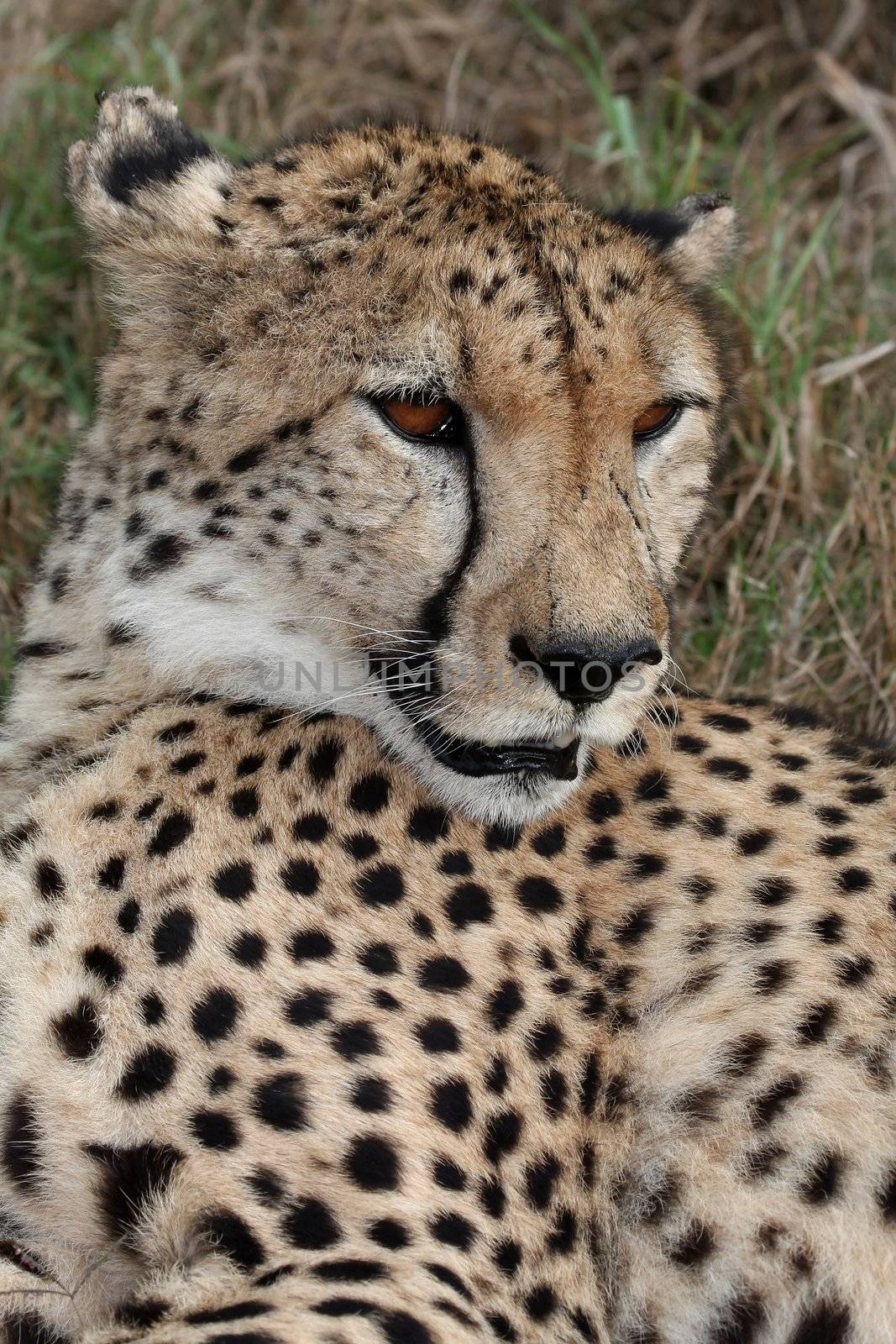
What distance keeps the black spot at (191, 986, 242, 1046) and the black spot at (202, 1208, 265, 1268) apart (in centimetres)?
19

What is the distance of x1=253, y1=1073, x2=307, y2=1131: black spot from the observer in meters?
1.92

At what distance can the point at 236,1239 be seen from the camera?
74.1 inches

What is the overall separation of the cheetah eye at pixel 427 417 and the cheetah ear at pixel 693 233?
2.19 feet

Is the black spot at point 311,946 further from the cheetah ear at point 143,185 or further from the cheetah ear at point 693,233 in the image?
the cheetah ear at point 693,233

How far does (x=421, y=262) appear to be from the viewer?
83.7 inches

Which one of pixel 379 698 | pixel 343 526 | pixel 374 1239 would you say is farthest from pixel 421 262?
pixel 374 1239

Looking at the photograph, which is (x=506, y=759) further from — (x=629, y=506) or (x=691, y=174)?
(x=691, y=174)

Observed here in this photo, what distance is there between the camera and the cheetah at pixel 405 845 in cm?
195

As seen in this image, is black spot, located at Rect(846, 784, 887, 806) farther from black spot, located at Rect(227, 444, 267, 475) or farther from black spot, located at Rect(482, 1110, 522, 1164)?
black spot, located at Rect(227, 444, 267, 475)

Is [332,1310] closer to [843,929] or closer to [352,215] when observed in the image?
[843,929]

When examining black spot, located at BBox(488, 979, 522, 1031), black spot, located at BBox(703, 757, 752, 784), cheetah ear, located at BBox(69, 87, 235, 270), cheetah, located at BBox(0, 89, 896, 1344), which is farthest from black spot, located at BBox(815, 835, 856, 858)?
cheetah ear, located at BBox(69, 87, 235, 270)

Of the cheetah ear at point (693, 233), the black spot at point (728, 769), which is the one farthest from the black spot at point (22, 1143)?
the cheetah ear at point (693, 233)

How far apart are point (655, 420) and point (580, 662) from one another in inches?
18.0

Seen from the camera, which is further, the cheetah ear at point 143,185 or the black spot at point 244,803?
the cheetah ear at point 143,185
